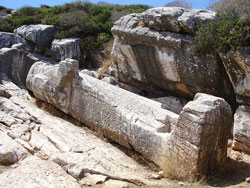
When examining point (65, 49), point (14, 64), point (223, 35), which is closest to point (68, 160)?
point (223, 35)

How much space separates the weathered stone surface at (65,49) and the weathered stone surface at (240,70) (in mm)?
6520

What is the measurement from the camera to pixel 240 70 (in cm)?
642

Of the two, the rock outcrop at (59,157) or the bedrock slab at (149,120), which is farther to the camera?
the rock outcrop at (59,157)

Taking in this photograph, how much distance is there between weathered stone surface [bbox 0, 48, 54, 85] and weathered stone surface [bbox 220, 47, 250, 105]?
6801 millimetres

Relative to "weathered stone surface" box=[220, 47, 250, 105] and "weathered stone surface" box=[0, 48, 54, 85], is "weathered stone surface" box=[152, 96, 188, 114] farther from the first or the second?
"weathered stone surface" box=[0, 48, 54, 85]

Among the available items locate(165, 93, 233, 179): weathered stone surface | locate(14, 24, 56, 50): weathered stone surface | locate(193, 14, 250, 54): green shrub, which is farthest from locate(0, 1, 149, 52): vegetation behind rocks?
locate(165, 93, 233, 179): weathered stone surface

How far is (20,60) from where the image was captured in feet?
33.4

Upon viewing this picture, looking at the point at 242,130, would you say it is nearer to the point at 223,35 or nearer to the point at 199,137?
the point at 199,137

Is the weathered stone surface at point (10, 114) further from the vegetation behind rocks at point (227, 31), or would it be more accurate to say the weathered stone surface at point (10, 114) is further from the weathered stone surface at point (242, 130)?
the weathered stone surface at point (242, 130)

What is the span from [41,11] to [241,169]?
1348 cm

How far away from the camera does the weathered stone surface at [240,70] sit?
6234 mm

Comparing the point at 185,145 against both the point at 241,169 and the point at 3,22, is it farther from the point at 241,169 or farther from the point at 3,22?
the point at 3,22

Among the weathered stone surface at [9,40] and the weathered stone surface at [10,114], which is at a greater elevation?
the weathered stone surface at [9,40]

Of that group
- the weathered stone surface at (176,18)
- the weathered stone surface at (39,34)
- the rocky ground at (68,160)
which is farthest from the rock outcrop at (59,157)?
the weathered stone surface at (39,34)
